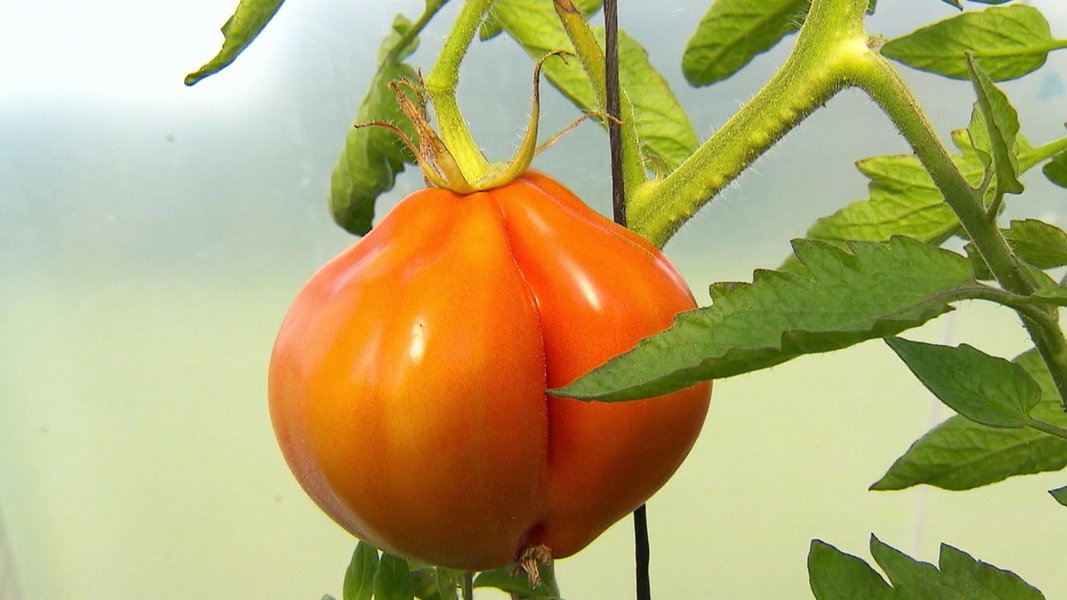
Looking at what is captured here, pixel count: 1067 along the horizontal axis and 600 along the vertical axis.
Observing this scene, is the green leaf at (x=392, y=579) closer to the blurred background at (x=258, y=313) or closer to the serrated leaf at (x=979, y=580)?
the serrated leaf at (x=979, y=580)

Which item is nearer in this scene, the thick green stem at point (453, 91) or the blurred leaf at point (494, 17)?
→ the thick green stem at point (453, 91)

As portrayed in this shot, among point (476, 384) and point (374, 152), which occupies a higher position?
point (374, 152)

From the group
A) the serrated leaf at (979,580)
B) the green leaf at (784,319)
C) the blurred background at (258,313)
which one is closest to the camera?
the green leaf at (784,319)

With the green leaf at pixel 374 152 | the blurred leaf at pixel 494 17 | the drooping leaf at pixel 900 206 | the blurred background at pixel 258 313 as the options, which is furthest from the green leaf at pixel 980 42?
the blurred background at pixel 258 313

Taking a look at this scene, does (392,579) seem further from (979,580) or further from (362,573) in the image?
(979,580)

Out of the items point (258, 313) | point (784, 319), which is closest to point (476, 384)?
point (784, 319)

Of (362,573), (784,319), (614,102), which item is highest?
(614,102)

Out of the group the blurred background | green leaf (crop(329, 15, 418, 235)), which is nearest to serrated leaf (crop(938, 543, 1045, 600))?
green leaf (crop(329, 15, 418, 235))
